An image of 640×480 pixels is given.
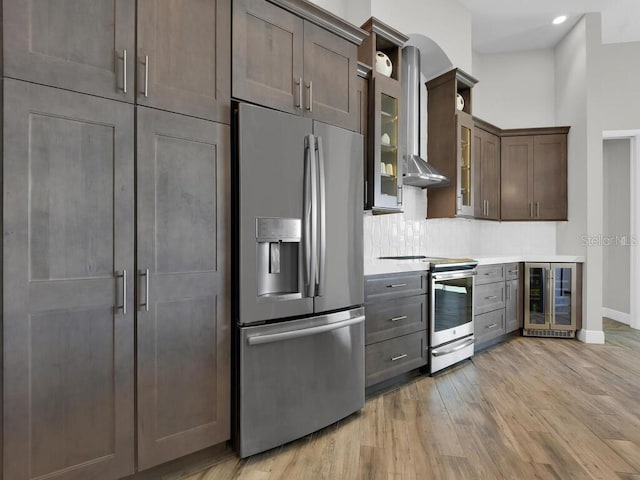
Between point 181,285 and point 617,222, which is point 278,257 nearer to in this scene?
point 181,285

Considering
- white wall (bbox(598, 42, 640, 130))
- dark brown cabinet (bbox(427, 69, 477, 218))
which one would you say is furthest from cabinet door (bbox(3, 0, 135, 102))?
white wall (bbox(598, 42, 640, 130))

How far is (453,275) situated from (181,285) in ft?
8.01

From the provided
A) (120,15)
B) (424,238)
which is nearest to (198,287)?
(120,15)

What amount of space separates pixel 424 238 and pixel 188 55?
3232 millimetres

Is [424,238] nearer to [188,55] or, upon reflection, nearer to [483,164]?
[483,164]

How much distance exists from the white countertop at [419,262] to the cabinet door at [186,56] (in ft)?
4.86

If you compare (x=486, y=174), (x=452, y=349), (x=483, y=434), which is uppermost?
(x=486, y=174)

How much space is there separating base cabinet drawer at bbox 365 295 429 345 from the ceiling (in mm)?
3449

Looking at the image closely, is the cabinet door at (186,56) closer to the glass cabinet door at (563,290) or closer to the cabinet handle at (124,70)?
the cabinet handle at (124,70)

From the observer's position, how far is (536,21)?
4.62 meters

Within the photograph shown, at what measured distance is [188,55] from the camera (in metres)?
1.79

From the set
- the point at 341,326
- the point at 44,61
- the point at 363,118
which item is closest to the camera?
the point at 44,61

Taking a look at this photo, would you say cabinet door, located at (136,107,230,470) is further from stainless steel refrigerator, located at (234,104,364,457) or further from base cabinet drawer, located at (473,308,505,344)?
base cabinet drawer, located at (473,308,505,344)

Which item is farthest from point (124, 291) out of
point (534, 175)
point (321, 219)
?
point (534, 175)
